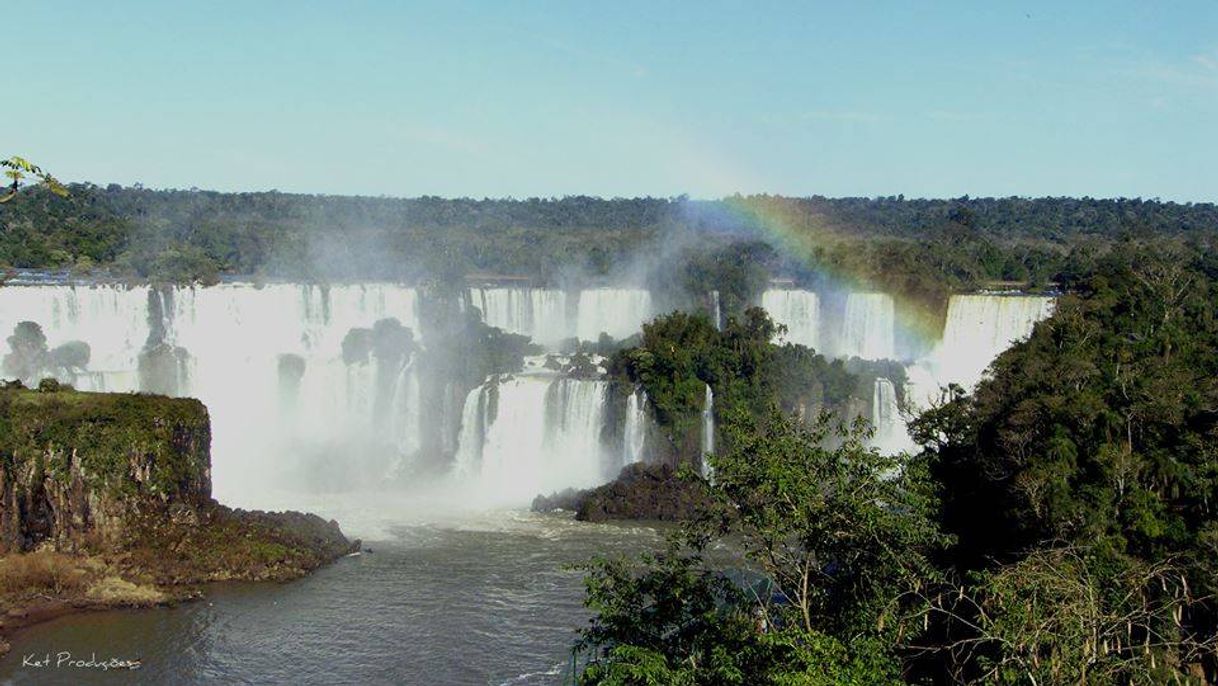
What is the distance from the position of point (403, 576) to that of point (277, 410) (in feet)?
47.8

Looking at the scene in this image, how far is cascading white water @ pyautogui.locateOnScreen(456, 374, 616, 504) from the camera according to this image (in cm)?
3628

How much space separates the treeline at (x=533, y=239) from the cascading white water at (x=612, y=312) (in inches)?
165

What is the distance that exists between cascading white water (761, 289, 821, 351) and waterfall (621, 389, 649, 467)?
8.27 m

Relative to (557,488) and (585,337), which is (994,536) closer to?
(557,488)

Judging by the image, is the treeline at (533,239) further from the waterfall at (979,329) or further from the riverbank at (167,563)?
the riverbank at (167,563)

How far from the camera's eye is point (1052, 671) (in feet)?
34.0

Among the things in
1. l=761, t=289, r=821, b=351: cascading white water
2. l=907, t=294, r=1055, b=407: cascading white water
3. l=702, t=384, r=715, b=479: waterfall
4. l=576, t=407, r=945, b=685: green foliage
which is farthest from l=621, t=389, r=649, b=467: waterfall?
l=576, t=407, r=945, b=685: green foliage

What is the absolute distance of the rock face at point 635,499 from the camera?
3158cm

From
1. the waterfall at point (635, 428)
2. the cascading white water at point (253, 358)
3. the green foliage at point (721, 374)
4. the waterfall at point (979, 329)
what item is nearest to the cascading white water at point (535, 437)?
the waterfall at point (635, 428)

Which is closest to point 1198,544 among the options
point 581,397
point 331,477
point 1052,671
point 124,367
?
point 1052,671

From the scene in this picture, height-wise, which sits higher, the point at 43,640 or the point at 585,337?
the point at 585,337

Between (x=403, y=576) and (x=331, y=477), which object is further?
(x=331, y=477)

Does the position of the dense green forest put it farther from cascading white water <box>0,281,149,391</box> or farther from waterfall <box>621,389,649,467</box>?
cascading white water <box>0,281,149,391</box>

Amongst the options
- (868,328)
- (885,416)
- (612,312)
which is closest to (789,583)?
(885,416)
